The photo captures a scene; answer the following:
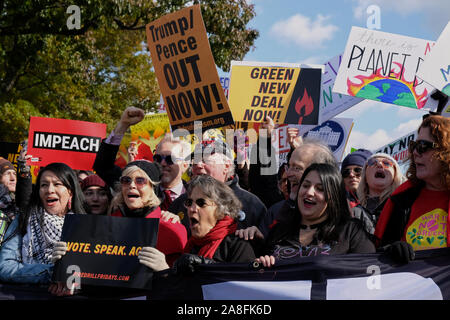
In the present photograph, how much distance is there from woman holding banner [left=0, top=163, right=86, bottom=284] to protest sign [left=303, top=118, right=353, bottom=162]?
5076 mm

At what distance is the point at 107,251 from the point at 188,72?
105 inches

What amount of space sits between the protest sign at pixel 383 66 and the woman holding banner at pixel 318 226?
406 centimetres

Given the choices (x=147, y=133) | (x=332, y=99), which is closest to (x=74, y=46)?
(x=147, y=133)

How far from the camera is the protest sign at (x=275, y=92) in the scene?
6930 millimetres

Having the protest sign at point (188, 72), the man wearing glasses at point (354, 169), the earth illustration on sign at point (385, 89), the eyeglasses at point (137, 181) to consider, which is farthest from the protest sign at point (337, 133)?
the eyeglasses at point (137, 181)

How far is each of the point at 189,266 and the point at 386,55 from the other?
5.09 metres

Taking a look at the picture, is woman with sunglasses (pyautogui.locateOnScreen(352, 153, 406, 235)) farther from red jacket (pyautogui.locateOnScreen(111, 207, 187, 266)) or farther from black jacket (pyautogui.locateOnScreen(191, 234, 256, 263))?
red jacket (pyautogui.locateOnScreen(111, 207, 187, 266))

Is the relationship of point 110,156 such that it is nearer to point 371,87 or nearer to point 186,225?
point 186,225

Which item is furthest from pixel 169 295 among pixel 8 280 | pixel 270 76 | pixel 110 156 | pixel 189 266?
pixel 270 76

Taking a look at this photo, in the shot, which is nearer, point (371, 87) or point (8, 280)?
point (8, 280)

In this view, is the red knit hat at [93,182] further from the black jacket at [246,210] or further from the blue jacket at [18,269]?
the blue jacket at [18,269]

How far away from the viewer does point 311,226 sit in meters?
3.55

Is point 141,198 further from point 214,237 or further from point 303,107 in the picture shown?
point 303,107
